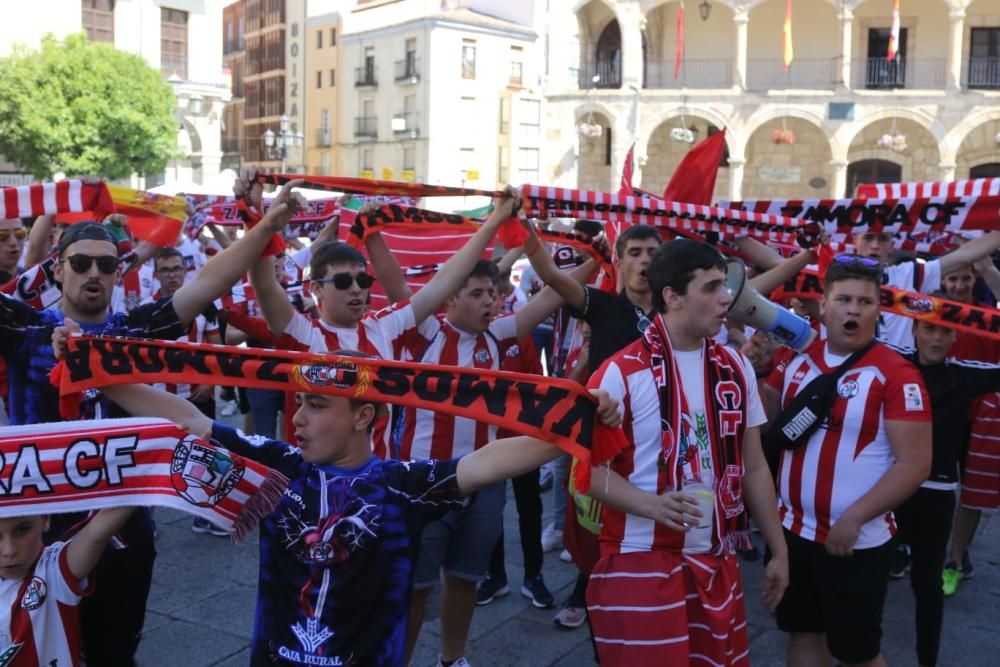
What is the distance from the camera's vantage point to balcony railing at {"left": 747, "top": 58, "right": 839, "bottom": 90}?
35000mm

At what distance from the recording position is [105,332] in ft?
12.5

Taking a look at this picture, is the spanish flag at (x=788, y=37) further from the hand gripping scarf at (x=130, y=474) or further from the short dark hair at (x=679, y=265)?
the hand gripping scarf at (x=130, y=474)

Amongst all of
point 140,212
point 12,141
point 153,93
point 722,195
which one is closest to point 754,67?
point 722,195

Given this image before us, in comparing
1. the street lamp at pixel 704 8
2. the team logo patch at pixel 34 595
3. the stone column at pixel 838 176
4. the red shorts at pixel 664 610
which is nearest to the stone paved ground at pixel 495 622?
the red shorts at pixel 664 610

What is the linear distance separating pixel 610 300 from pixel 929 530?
177 centimetres

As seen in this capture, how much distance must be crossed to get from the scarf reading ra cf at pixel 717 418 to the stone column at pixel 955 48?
3297 centimetres

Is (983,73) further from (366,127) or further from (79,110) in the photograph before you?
(79,110)

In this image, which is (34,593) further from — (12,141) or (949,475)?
(12,141)

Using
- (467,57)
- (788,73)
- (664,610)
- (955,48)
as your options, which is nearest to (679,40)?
(788,73)

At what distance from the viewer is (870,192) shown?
6.48 metres

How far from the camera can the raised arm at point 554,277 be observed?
16.0 ft

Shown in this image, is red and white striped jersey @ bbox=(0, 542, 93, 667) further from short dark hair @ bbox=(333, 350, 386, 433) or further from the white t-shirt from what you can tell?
the white t-shirt

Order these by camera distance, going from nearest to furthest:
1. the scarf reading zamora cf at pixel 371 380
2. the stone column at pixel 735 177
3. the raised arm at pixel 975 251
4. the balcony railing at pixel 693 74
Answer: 1. the scarf reading zamora cf at pixel 371 380
2. the raised arm at pixel 975 251
3. the stone column at pixel 735 177
4. the balcony railing at pixel 693 74

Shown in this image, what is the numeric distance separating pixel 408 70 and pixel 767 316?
46475mm
